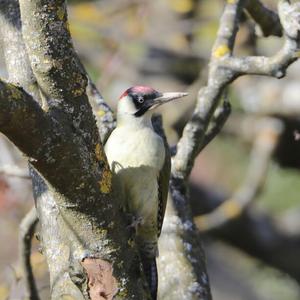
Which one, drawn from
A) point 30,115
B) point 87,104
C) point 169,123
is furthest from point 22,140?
point 169,123

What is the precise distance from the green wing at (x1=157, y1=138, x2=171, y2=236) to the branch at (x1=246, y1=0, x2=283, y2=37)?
88cm

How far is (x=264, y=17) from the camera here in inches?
176

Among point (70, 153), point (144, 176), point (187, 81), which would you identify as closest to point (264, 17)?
point (144, 176)

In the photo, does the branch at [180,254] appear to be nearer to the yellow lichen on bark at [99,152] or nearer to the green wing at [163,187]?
the green wing at [163,187]

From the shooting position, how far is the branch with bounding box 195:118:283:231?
6871 mm

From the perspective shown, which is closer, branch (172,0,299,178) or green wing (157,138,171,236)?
branch (172,0,299,178)

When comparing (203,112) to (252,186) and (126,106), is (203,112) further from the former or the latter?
(252,186)

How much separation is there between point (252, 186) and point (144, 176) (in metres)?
3.04

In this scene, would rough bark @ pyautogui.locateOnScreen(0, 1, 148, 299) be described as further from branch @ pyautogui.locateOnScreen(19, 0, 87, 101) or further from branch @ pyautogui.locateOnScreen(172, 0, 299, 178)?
branch @ pyautogui.locateOnScreen(172, 0, 299, 178)

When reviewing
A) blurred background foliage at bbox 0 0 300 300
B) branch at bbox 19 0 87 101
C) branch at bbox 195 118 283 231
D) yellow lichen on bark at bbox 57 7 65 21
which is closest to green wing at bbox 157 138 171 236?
branch at bbox 19 0 87 101

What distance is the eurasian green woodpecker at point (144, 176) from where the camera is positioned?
152 inches

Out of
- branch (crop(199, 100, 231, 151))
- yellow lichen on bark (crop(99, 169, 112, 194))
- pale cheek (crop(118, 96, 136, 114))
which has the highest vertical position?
yellow lichen on bark (crop(99, 169, 112, 194))

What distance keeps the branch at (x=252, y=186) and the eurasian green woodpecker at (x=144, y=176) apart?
9.20ft

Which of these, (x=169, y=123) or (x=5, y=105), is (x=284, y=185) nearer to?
(x=169, y=123)
